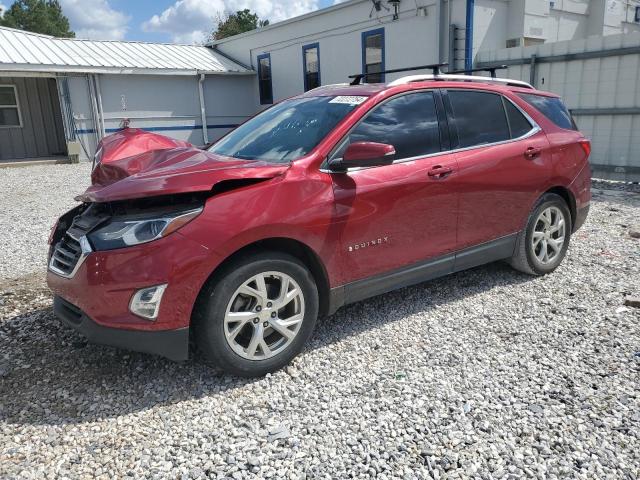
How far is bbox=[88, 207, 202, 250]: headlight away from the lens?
2748 mm

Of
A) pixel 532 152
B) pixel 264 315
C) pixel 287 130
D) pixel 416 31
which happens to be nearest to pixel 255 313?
pixel 264 315

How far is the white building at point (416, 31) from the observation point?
12.3 m

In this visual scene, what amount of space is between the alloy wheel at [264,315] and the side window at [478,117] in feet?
6.09

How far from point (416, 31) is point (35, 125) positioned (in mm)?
13107

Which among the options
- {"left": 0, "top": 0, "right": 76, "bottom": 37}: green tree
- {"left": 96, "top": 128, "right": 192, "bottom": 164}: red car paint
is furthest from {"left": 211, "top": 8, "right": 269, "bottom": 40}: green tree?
{"left": 96, "top": 128, "right": 192, "bottom": 164}: red car paint

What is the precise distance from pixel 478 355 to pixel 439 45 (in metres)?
10.9

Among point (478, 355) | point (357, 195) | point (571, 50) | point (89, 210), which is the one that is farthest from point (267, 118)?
point (571, 50)

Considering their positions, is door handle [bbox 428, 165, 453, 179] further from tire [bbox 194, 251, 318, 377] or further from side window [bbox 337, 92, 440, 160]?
tire [bbox 194, 251, 318, 377]

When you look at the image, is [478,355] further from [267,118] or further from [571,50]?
[571,50]

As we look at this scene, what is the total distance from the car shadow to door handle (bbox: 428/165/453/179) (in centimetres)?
110

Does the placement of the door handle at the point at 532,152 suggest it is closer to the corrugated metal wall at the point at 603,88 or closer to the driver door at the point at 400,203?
the driver door at the point at 400,203

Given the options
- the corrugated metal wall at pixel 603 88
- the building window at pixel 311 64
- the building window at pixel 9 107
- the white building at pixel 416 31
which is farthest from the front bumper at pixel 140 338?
the building window at pixel 9 107

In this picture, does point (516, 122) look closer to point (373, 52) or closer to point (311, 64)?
point (373, 52)

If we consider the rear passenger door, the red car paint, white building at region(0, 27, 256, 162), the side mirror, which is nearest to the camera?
the side mirror
